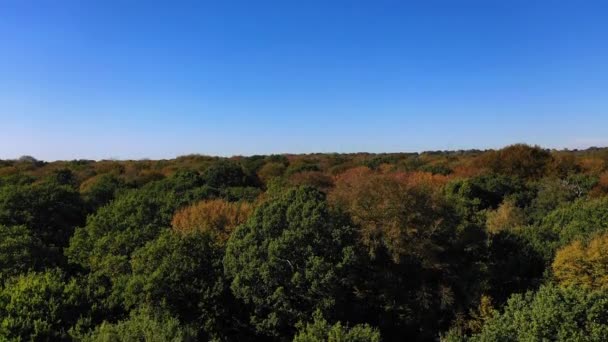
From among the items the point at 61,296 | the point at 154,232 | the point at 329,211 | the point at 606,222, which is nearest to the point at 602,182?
the point at 606,222

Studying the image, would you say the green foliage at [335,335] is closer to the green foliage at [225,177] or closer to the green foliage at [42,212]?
A: the green foliage at [42,212]

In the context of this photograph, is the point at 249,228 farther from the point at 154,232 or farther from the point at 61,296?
the point at 61,296

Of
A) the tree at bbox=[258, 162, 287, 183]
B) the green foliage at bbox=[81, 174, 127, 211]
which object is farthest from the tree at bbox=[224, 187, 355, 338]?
the tree at bbox=[258, 162, 287, 183]

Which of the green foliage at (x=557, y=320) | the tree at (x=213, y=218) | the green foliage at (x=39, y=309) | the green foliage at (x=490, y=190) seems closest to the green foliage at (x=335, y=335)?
the green foliage at (x=557, y=320)

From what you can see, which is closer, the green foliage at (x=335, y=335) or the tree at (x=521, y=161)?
the green foliage at (x=335, y=335)

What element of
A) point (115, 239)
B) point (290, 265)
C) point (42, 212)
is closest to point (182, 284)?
point (290, 265)

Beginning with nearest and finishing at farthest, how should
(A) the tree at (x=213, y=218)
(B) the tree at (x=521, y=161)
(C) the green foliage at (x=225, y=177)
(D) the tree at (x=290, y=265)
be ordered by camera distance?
(D) the tree at (x=290, y=265), (A) the tree at (x=213, y=218), (C) the green foliage at (x=225, y=177), (B) the tree at (x=521, y=161)

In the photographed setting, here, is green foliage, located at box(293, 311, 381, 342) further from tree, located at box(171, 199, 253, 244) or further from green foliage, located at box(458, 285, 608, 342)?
tree, located at box(171, 199, 253, 244)
